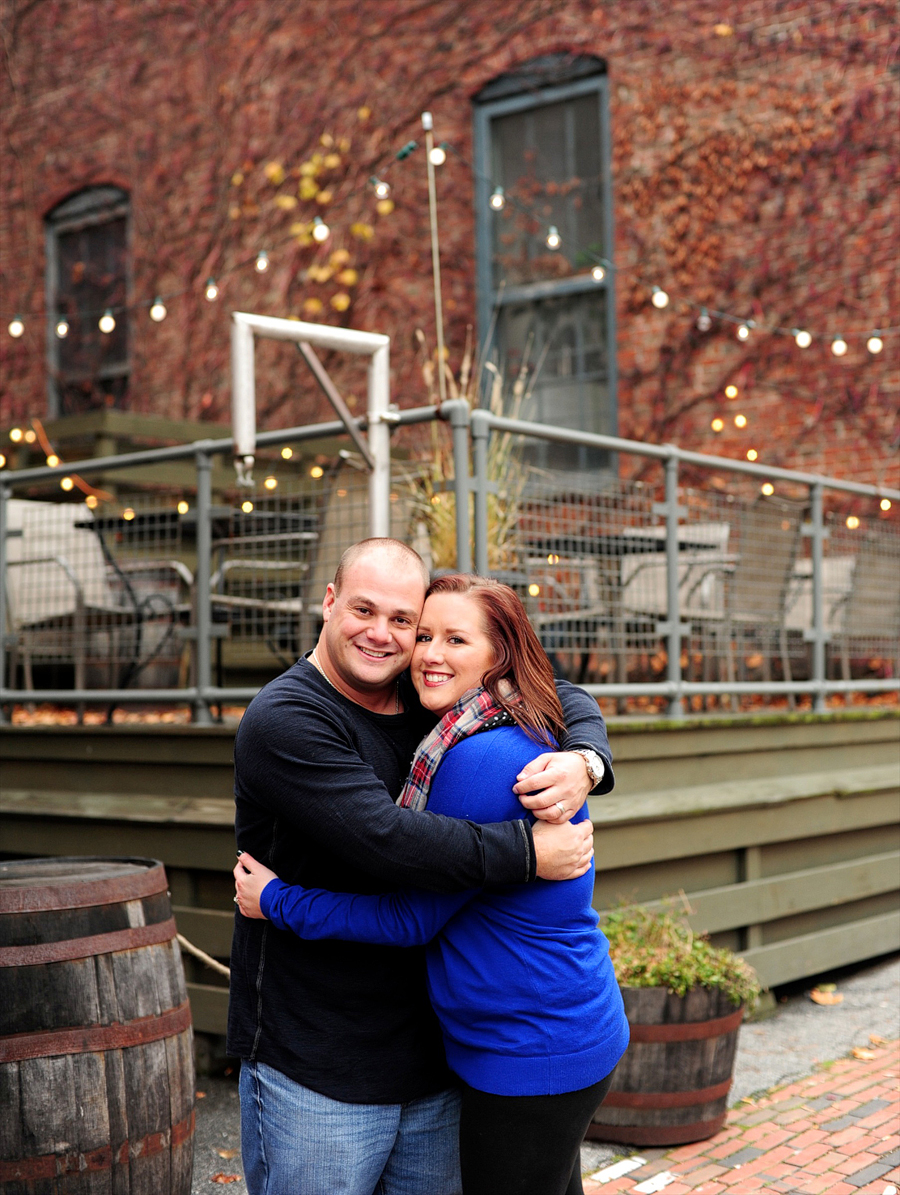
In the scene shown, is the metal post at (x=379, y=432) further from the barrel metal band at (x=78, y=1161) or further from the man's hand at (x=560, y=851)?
the man's hand at (x=560, y=851)

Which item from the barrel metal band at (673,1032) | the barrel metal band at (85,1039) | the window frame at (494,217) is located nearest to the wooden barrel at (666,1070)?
the barrel metal band at (673,1032)

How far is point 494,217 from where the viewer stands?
10195mm

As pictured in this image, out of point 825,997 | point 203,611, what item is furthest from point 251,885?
point 825,997

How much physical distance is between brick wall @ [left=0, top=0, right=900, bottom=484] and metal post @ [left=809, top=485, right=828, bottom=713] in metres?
2.68

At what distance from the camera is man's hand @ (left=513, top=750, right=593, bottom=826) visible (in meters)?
2.04

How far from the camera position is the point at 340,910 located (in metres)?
2.08

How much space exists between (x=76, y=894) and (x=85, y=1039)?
32cm

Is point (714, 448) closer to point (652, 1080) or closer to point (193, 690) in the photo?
point (193, 690)

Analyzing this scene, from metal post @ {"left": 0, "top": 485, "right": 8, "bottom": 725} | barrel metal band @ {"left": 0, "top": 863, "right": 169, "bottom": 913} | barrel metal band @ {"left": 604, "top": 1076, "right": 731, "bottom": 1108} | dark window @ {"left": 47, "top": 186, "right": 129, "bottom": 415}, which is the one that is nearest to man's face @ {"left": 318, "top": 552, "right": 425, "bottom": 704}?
barrel metal band @ {"left": 0, "top": 863, "right": 169, "bottom": 913}

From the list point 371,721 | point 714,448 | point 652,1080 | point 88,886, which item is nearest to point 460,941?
point 371,721

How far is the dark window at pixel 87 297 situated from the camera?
39.5 ft

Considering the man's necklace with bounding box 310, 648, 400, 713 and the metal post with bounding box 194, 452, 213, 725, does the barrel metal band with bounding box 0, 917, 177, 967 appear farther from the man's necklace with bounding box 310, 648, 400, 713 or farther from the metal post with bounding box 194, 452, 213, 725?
the metal post with bounding box 194, 452, 213, 725

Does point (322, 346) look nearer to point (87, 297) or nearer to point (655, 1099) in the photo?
point (655, 1099)

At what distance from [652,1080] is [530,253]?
743 centimetres
